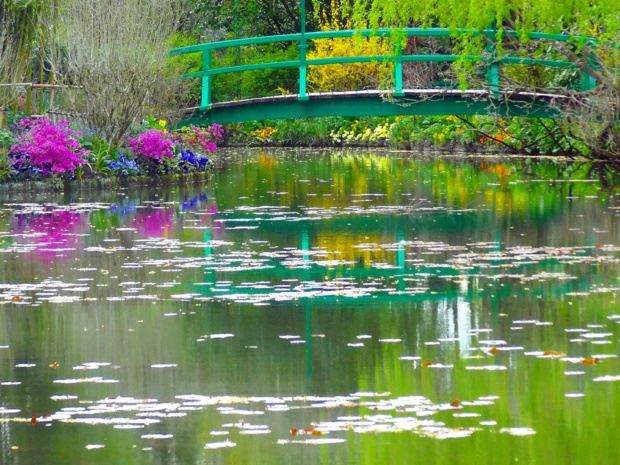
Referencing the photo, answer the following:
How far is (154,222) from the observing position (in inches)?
667

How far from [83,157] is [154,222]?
6.65 meters

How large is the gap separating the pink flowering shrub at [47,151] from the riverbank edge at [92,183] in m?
0.24

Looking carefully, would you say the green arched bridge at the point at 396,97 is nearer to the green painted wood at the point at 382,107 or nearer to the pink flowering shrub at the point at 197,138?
the green painted wood at the point at 382,107

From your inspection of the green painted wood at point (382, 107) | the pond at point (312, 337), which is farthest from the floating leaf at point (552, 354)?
the green painted wood at point (382, 107)

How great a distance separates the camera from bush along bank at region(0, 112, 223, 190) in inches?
881

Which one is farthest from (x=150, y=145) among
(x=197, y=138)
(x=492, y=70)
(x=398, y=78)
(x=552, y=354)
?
(x=552, y=354)

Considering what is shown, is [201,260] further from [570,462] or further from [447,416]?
[570,462]

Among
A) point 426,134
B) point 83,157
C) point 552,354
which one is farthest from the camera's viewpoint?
point 426,134

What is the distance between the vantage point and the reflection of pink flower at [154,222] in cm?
1574

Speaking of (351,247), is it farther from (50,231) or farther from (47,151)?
(47,151)

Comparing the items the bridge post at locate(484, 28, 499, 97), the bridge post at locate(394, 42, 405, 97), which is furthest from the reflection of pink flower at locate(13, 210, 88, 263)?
the bridge post at locate(394, 42, 405, 97)

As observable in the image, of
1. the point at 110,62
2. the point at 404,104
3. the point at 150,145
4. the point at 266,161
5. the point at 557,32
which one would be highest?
the point at 557,32

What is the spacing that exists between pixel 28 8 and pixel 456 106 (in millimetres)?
10657

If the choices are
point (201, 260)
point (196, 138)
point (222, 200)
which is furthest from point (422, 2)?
point (201, 260)
